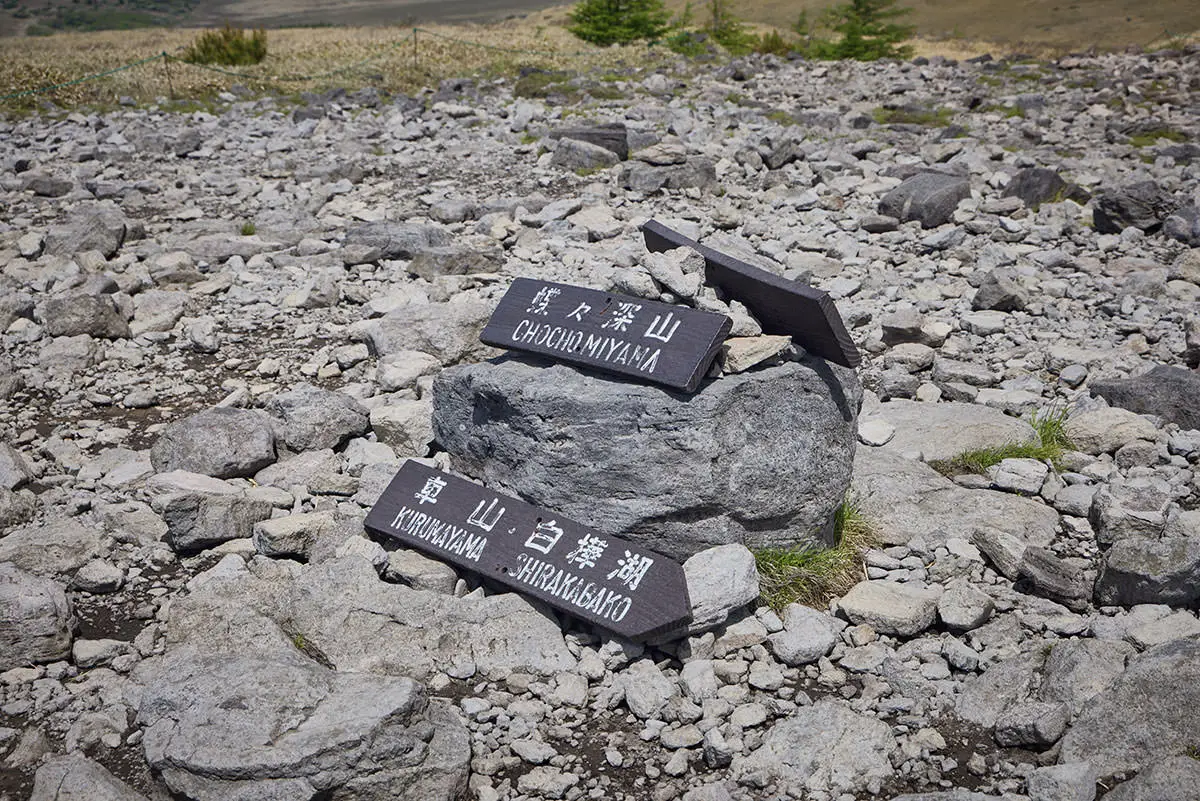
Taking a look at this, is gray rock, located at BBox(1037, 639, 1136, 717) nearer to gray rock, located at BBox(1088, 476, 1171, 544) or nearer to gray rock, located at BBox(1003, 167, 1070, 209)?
gray rock, located at BBox(1088, 476, 1171, 544)

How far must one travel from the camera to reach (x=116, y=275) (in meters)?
11.0

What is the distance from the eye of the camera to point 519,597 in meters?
5.54

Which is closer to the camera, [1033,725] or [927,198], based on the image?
[1033,725]

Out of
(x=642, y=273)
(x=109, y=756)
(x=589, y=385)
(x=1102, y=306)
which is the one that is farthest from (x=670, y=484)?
(x=1102, y=306)

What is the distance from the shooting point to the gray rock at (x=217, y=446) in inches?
274

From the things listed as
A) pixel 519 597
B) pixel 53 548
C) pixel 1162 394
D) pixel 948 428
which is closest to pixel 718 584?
pixel 519 597

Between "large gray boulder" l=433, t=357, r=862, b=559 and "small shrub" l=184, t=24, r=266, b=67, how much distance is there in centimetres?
2431

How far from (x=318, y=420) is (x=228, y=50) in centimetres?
2349

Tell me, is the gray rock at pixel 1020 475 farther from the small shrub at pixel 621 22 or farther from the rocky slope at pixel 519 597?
the small shrub at pixel 621 22

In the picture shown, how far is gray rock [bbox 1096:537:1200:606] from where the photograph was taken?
17.4 feet

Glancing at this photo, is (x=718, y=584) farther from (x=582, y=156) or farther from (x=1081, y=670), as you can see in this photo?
(x=582, y=156)

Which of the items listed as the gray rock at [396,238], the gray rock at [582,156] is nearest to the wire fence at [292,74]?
the gray rock at [582,156]

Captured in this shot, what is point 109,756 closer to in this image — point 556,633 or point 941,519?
point 556,633

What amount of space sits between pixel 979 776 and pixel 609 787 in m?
1.65
